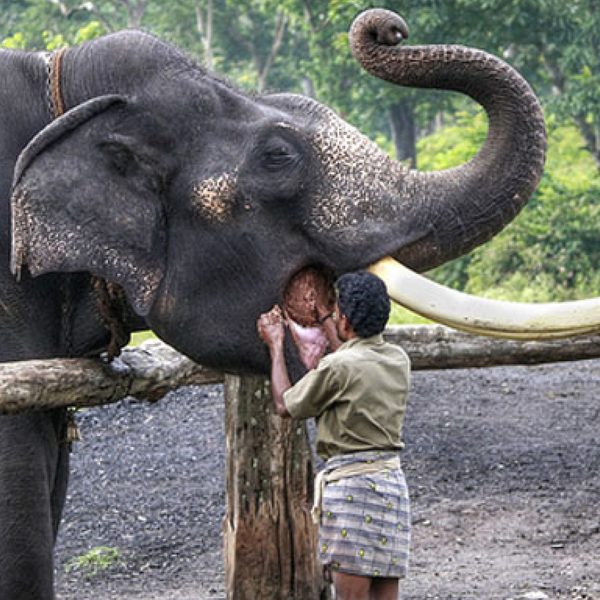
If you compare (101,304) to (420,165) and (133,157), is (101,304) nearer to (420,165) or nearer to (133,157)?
(133,157)

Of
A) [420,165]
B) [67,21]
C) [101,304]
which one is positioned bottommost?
[101,304]

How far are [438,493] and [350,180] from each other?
4.02 meters

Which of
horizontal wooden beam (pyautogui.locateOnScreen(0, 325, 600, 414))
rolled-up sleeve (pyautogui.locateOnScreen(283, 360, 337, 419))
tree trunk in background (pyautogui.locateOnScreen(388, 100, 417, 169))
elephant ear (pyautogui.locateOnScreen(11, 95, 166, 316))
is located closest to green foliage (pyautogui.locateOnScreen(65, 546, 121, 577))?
horizontal wooden beam (pyautogui.locateOnScreen(0, 325, 600, 414))

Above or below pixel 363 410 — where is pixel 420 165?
above

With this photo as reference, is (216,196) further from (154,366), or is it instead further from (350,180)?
(154,366)

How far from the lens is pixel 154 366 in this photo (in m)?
4.85

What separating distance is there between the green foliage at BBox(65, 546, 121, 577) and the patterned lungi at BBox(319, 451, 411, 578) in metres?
3.12

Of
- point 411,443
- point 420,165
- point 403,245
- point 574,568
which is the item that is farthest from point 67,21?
point 403,245

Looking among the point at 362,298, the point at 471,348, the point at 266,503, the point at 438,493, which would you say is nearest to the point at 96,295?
the point at 362,298

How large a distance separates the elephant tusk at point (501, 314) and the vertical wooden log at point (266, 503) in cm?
169

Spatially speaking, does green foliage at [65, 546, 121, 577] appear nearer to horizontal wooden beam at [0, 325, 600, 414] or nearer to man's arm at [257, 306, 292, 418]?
horizontal wooden beam at [0, 325, 600, 414]

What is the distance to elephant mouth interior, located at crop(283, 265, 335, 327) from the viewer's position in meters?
3.98

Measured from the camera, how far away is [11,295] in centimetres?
419

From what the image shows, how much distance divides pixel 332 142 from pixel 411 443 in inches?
184
